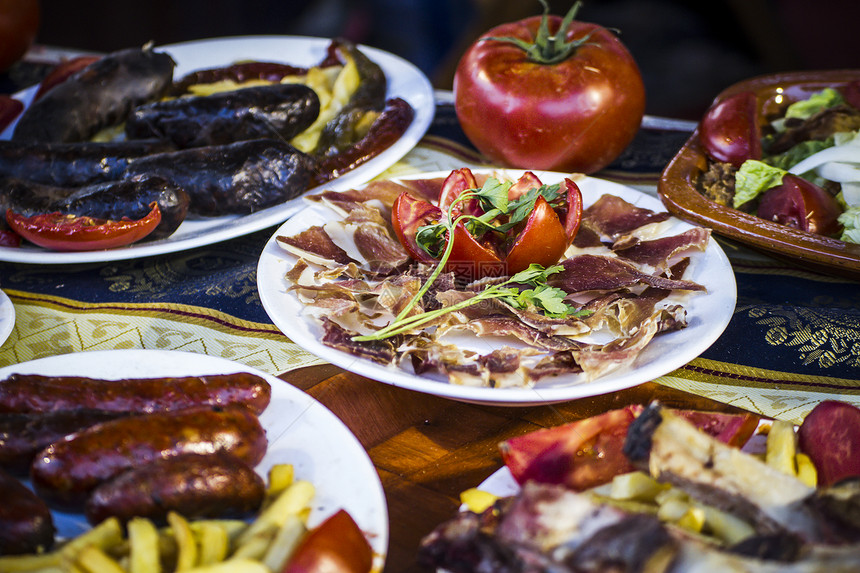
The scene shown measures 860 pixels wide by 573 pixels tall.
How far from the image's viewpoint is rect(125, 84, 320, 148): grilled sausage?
2465mm

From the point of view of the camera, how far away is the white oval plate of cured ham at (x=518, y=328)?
1.30m

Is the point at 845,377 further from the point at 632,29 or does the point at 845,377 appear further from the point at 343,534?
the point at 632,29

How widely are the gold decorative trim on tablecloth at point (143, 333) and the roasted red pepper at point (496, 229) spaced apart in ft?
1.34

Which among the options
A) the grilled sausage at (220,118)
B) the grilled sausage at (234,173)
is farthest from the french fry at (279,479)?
the grilled sausage at (220,118)

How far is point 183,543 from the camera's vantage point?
935mm

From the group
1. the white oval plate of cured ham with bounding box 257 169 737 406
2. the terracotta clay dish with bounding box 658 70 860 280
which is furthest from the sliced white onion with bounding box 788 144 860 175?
the white oval plate of cured ham with bounding box 257 169 737 406

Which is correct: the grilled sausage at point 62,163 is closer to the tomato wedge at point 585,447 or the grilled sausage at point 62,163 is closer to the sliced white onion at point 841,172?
the tomato wedge at point 585,447

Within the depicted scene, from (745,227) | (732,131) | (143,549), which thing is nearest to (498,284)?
(745,227)

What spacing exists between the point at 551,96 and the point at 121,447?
1646 mm

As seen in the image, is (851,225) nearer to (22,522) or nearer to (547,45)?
(547,45)

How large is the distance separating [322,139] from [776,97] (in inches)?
64.3

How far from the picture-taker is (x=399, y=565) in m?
1.13

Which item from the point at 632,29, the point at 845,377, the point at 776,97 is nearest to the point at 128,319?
the point at 845,377

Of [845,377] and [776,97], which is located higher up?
[776,97]
